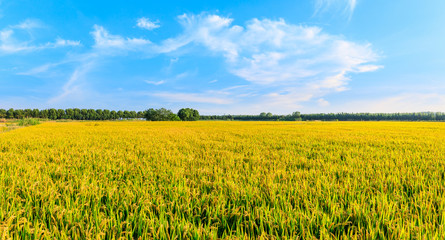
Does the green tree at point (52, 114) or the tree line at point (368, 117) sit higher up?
the green tree at point (52, 114)

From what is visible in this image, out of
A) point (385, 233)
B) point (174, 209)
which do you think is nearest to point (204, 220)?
point (174, 209)

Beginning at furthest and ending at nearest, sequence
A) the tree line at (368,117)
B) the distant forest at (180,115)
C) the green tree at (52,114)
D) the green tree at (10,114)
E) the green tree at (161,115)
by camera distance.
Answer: the green tree at (52,114)
the green tree at (10,114)
the tree line at (368,117)
the distant forest at (180,115)
the green tree at (161,115)

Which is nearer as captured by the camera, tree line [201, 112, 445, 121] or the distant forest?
the distant forest

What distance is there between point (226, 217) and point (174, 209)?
2.23 feet

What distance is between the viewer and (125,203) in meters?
2.14

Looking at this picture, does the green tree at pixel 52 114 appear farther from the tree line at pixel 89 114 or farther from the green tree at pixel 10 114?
the green tree at pixel 10 114

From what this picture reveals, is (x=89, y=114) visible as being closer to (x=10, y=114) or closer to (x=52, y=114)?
(x=52, y=114)

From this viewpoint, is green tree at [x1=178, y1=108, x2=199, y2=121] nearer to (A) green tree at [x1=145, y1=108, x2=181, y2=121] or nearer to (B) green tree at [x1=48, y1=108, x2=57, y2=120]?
(A) green tree at [x1=145, y1=108, x2=181, y2=121]

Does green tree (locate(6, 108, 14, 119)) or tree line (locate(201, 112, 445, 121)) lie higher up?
green tree (locate(6, 108, 14, 119))

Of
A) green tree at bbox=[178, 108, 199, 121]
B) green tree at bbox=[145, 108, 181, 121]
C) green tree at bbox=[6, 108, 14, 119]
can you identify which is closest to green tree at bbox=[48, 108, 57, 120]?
green tree at bbox=[6, 108, 14, 119]

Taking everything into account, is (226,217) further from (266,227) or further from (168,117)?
(168,117)

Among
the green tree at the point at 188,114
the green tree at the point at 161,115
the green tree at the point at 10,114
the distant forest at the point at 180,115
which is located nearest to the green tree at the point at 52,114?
the distant forest at the point at 180,115

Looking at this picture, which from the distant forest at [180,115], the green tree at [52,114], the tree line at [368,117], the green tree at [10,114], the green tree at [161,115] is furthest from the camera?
the green tree at [52,114]

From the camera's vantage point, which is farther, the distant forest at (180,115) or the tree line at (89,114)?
the distant forest at (180,115)
